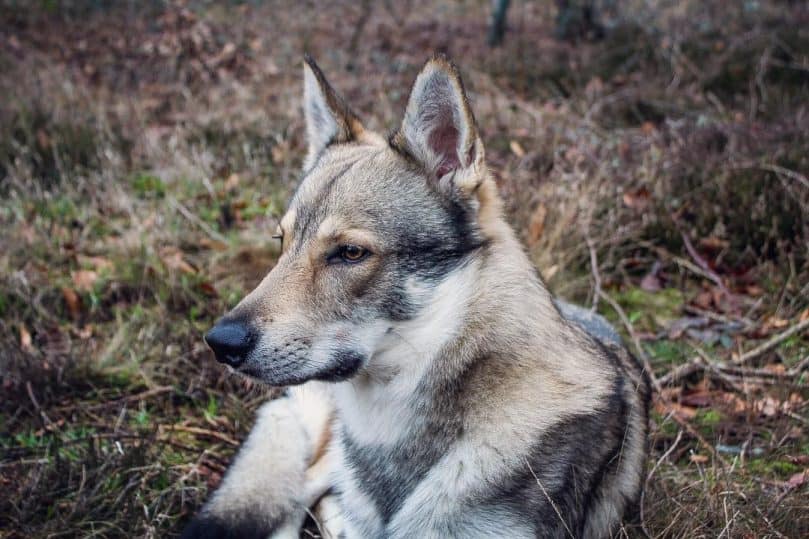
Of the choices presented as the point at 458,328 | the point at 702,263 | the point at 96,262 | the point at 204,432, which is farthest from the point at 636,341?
the point at 96,262

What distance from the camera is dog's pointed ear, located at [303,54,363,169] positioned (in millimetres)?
3236

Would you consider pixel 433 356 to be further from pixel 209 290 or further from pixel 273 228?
pixel 273 228

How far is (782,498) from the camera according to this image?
2836 mm

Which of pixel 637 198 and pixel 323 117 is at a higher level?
pixel 323 117

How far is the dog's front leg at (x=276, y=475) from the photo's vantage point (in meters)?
2.86

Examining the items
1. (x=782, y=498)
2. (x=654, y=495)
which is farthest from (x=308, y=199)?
(x=782, y=498)

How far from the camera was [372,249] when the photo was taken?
265cm

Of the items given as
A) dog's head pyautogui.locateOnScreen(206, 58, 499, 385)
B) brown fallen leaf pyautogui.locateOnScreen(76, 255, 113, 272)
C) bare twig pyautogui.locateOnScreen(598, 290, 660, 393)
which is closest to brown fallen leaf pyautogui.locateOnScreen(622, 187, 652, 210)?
bare twig pyautogui.locateOnScreen(598, 290, 660, 393)

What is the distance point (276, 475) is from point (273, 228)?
3.12 meters

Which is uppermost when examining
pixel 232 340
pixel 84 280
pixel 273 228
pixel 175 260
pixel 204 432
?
pixel 232 340

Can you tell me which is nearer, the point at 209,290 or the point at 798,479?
the point at 798,479

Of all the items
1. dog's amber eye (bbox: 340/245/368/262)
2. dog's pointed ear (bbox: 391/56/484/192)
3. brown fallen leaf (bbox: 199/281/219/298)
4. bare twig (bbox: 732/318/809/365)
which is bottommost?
bare twig (bbox: 732/318/809/365)

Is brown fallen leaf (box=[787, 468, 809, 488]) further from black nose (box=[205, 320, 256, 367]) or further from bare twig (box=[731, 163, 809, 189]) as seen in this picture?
bare twig (box=[731, 163, 809, 189])

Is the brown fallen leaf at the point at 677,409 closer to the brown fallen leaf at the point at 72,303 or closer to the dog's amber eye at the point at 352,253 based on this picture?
the dog's amber eye at the point at 352,253
